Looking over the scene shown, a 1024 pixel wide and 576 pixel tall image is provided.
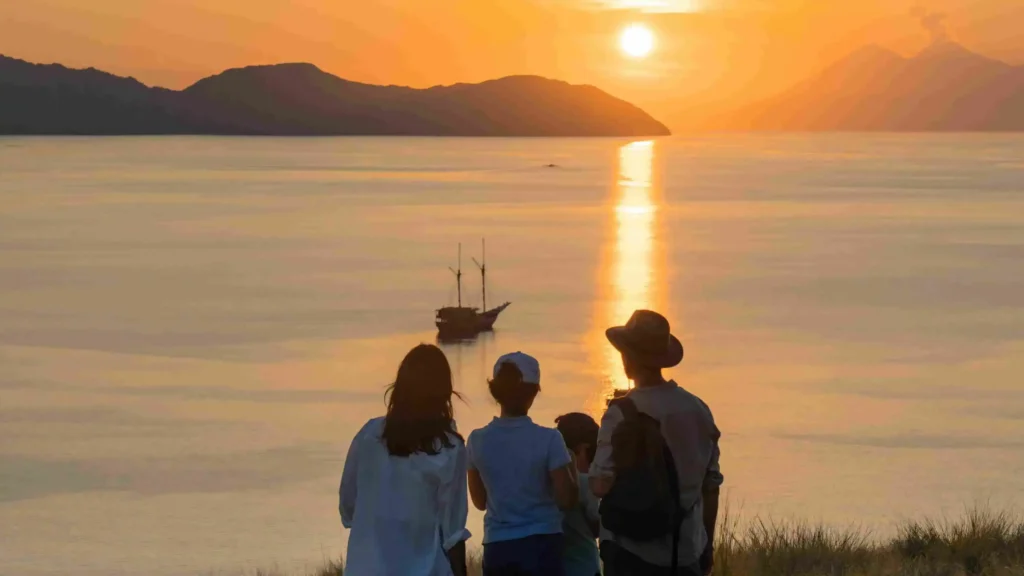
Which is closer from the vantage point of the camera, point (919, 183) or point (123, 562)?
point (123, 562)

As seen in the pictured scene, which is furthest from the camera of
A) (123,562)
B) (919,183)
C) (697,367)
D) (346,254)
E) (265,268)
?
(919,183)

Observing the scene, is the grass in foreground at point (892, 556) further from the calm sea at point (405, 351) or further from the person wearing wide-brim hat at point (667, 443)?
the calm sea at point (405, 351)

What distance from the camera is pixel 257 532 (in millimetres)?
20688

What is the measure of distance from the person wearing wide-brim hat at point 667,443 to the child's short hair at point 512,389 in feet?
1.00

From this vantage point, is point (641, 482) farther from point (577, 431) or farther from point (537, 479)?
point (577, 431)

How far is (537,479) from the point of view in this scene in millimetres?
5238

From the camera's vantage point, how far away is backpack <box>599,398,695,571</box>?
16.1ft

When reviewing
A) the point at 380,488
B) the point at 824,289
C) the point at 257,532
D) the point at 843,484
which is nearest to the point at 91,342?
the point at 257,532

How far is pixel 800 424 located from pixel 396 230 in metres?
57.9

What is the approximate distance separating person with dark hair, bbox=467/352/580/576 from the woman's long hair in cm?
49

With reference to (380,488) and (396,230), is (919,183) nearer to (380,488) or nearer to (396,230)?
(396,230)

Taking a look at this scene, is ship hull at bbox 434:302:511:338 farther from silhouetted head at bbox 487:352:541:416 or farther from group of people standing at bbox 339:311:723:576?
silhouetted head at bbox 487:352:541:416

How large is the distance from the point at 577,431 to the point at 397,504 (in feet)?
3.50

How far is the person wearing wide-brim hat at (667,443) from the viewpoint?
4.95 meters
